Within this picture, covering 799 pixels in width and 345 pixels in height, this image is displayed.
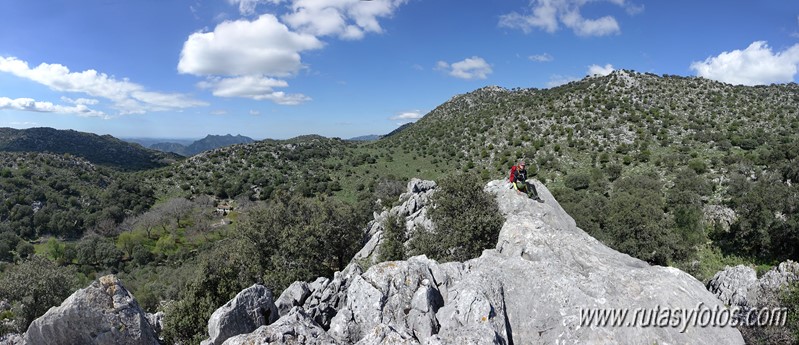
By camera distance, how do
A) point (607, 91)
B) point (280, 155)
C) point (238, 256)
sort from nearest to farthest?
1. point (238, 256)
2. point (607, 91)
3. point (280, 155)

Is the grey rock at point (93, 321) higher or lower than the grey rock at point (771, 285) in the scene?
lower

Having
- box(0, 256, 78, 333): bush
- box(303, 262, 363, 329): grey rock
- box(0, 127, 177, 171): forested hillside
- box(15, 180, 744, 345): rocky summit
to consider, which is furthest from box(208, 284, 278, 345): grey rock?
box(0, 127, 177, 171): forested hillside

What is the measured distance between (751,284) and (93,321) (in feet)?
104

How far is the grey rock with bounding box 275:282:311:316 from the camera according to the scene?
59.7 ft

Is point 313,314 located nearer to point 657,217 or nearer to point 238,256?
point 238,256

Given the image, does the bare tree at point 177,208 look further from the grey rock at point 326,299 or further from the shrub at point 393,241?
the grey rock at point 326,299

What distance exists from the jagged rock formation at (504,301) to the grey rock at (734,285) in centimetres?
584

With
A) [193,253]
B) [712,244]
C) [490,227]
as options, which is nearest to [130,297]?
[490,227]

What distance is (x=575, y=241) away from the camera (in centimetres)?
1752

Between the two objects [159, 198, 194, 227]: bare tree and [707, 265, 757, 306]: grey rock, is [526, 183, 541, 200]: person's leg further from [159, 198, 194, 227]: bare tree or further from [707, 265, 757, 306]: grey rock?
[159, 198, 194, 227]: bare tree

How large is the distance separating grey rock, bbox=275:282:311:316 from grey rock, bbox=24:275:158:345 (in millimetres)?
6259

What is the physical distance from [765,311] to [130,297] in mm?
28972

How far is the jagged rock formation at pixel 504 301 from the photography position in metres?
11.8

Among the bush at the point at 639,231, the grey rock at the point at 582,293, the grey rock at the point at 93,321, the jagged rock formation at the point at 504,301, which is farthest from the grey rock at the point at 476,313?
the bush at the point at 639,231
